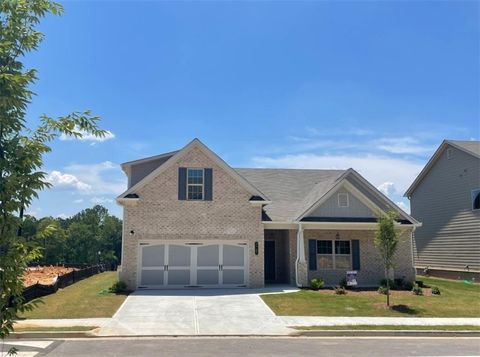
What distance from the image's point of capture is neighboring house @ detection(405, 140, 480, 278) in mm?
27219

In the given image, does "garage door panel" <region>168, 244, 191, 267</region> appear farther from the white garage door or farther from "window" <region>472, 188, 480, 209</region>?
"window" <region>472, 188, 480, 209</region>

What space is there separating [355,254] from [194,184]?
9.03 meters

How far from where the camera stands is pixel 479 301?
18.9 meters

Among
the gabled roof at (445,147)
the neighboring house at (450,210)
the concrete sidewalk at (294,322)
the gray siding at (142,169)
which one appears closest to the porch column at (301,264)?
the concrete sidewalk at (294,322)

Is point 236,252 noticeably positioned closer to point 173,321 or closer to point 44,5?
point 173,321

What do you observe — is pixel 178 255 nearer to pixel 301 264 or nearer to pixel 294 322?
pixel 301 264

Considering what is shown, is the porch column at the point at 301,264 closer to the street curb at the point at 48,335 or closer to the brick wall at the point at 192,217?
the brick wall at the point at 192,217

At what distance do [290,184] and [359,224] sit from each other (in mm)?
5988

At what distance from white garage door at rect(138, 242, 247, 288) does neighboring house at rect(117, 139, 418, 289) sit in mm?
48

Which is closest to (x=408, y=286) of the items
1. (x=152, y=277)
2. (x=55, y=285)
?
(x=152, y=277)

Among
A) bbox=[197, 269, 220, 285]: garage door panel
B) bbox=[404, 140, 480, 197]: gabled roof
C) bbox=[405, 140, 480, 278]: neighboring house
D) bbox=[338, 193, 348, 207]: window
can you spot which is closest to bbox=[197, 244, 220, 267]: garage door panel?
bbox=[197, 269, 220, 285]: garage door panel

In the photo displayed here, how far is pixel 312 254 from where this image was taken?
2366 cm

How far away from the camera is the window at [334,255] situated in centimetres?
2380

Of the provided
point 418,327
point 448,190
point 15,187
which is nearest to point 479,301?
point 418,327
